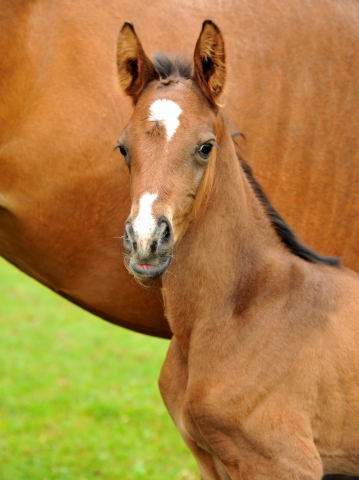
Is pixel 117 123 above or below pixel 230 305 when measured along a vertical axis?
above

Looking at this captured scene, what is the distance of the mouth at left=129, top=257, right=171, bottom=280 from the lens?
3.29 m

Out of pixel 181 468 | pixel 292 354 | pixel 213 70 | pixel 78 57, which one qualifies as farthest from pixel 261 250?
pixel 181 468

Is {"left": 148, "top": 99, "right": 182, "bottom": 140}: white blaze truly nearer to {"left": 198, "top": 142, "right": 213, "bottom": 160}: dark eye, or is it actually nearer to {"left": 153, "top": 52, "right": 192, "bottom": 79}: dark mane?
{"left": 198, "top": 142, "right": 213, "bottom": 160}: dark eye

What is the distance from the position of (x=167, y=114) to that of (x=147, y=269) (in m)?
0.59

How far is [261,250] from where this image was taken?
384 cm

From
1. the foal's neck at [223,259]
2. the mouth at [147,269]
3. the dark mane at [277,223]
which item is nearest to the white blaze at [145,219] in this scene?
the mouth at [147,269]

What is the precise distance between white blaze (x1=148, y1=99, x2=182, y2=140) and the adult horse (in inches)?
28.7

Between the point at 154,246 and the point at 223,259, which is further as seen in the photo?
the point at 223,259

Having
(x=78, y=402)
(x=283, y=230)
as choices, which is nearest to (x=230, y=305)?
(x=283, y=230)

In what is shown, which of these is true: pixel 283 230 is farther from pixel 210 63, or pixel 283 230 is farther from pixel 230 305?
pixel 210 63

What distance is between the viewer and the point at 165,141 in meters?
3.44

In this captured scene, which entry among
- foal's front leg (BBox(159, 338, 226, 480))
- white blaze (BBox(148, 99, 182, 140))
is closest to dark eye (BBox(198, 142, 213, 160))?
white blaze (BBox(148, 99, 182, 140))

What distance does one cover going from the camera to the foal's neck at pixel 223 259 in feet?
12.3

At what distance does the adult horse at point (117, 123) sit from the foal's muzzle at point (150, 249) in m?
0.94
